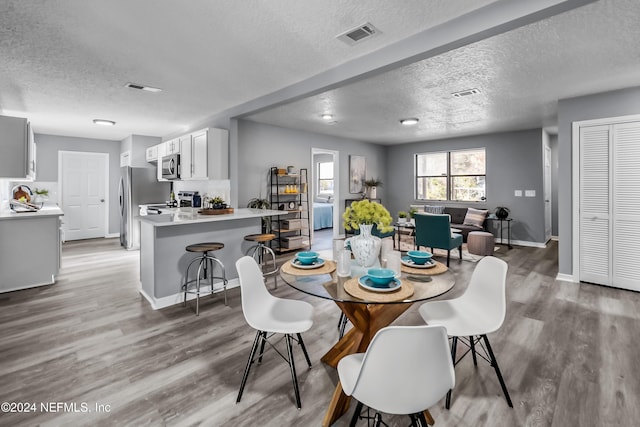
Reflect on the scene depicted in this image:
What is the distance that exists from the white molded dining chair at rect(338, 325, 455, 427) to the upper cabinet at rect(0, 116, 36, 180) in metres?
4.92

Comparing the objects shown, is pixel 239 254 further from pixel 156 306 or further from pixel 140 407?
pixel 140 407

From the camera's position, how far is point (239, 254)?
4070mm

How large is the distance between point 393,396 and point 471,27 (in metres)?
2.50

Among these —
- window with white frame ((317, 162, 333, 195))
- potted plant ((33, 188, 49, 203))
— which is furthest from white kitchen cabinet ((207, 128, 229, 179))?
window with white frame ((317, 162, 333, 195))

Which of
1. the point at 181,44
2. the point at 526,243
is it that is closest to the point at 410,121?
the point at 526,243

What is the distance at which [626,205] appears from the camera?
3.79 m

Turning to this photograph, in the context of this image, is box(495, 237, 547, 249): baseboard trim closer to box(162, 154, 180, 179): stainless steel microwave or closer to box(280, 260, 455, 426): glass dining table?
box(280, 260, 455, 426): glass dining table

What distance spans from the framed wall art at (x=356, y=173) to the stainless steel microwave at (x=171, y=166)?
4088 millimetres

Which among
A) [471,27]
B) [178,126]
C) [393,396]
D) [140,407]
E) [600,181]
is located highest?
[178,126]

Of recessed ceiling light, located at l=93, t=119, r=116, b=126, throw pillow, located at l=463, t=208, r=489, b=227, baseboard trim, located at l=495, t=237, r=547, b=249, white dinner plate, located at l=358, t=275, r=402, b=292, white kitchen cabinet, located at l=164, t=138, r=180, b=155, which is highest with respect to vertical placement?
recessed ceiling light, located at l=93, t=119, r=116, b=126

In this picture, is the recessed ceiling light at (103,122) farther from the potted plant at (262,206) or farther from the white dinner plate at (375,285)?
the white dinner plate at (375,285)

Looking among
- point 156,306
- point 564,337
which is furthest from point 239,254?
point 564,337

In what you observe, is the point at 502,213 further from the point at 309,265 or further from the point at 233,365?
the point at 233,365

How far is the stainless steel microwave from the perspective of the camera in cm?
563
